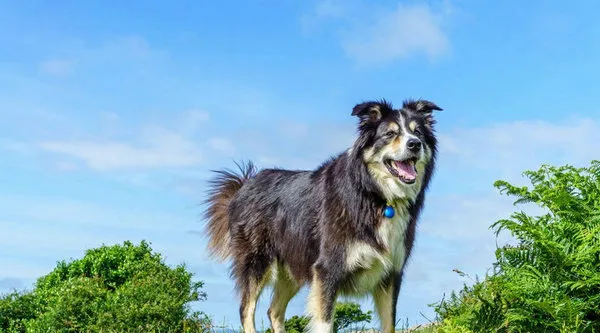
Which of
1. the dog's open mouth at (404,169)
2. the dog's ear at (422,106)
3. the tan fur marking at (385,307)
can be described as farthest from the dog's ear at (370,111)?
the tan fur marking at (385,307)

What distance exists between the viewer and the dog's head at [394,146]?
7045 millimetres

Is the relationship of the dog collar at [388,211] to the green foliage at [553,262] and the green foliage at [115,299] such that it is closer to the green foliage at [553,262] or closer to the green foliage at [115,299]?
the green foliage at [553,262]

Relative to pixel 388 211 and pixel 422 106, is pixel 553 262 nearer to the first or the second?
pixel 388 211

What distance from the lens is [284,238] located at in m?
8.40

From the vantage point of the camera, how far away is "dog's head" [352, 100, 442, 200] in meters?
7.04

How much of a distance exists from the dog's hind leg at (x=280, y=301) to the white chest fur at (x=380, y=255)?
1810 mm

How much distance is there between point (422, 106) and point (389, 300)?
2.08 meters

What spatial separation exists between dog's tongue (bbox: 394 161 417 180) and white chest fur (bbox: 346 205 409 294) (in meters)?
0.39

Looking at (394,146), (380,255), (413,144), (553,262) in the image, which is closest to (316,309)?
(380,255)

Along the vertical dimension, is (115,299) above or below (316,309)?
above

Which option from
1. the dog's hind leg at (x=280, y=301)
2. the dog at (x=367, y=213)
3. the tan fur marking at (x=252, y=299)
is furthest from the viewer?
the dog's hind leg at (x=280, y=301)

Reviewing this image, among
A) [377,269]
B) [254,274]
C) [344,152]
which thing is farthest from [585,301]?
[254,274]

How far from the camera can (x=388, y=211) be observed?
725 cm

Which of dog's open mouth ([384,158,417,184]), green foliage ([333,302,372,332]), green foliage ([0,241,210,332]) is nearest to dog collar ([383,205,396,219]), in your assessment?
dog's open mouth ([384,158,417,184])
